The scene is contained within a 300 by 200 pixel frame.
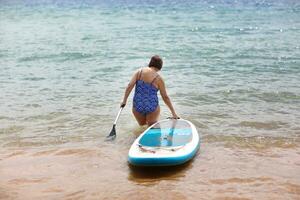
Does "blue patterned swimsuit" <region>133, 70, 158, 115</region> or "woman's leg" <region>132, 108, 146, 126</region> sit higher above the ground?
"blue patterned swimsuit" <region>133, 70, 158, 115</region>

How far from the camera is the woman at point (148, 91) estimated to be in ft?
27.4

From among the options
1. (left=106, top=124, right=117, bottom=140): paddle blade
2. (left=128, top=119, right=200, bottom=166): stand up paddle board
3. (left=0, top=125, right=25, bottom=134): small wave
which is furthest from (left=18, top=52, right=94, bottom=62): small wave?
(left=128, top=119, right=200, bottom=166): stand up paddle board

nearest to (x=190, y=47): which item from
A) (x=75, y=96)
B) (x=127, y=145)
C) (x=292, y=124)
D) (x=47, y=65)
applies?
(x=47, y=65)

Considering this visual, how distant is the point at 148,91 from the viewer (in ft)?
28.0

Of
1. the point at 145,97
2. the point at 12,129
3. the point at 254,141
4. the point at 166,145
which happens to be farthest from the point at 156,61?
the point at 12,129

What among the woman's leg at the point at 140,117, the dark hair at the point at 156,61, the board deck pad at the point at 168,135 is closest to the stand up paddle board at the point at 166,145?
the board deck pad at the point at 168,135

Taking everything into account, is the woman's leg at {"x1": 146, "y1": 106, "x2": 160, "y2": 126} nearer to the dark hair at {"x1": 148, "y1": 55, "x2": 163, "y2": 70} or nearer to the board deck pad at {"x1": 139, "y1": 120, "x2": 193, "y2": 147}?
the board deck pad at {"x1": 139, "y1": 120, "x2": 193, "y2": 147}

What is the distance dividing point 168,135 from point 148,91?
1021 millimetres

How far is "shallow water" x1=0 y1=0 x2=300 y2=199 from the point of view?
678cm

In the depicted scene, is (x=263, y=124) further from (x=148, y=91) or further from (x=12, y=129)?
(x=12, y=129)

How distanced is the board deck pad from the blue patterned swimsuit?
0.39 metres

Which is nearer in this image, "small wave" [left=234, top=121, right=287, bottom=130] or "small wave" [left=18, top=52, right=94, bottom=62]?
"small wave" [left=234, top=121, right=287, bottom=130]

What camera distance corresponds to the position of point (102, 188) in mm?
6629

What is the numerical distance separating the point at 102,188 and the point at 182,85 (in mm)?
7442
